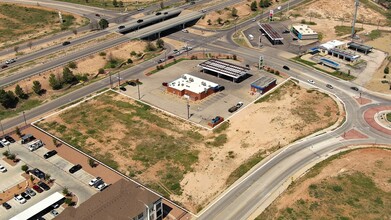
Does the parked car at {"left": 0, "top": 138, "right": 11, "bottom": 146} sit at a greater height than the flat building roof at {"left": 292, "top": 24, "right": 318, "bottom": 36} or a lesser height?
lesser

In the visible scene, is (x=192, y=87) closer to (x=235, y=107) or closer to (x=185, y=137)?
(x=235, y=107)

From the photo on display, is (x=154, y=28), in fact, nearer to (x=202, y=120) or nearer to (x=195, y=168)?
(x=202, y=120)

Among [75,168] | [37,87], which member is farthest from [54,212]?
[37,87]

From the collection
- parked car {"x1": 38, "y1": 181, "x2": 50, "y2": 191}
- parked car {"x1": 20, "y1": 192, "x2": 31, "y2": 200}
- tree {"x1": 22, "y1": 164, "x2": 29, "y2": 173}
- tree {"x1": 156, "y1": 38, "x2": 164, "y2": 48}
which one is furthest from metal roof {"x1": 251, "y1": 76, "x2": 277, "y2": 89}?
parked car {"x1": 20, "y1": 192, "x2": 31, "y2": 200}

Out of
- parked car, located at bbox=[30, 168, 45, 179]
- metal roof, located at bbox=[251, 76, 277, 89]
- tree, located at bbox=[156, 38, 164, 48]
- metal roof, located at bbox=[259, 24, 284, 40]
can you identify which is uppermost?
metal roof, located at bbox=[259, 24, 284, 40]

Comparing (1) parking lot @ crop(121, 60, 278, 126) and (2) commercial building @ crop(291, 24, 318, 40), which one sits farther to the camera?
(2) commercial building @ crop(291, 24, 318, 40)

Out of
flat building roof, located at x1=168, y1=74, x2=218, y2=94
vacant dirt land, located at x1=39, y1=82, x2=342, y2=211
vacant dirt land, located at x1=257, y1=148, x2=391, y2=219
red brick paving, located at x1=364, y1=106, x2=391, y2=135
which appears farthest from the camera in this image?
flat building roof, located at x1=168, y1=74, x2=218, y2=94

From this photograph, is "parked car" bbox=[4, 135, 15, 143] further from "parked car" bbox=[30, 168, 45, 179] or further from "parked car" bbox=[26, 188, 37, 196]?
"parked car" bbox=[26, 188, 37, 196]
